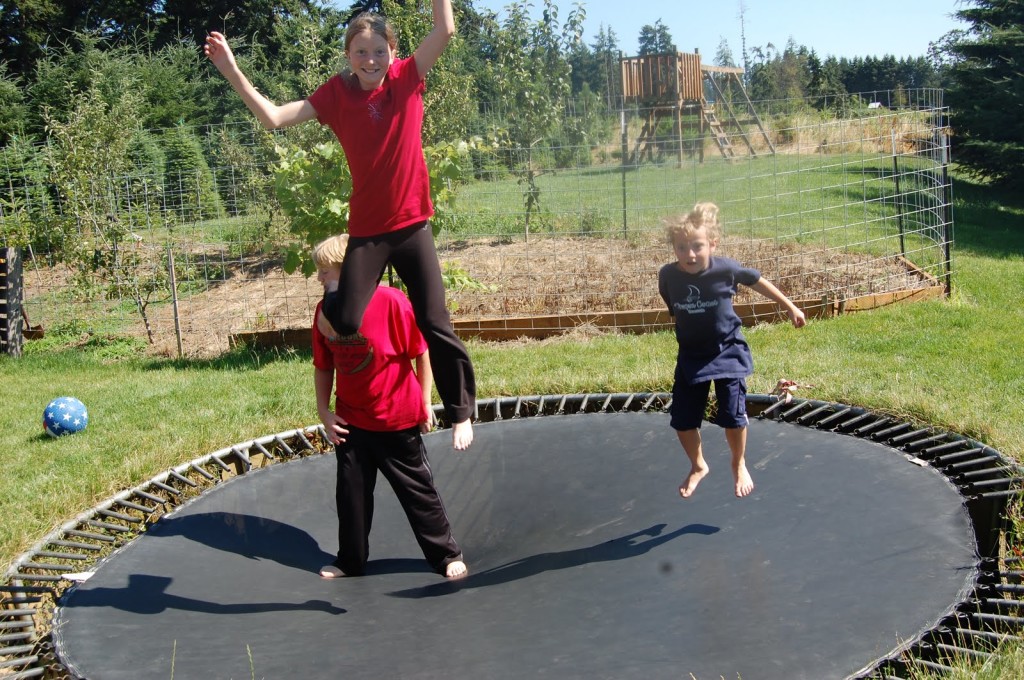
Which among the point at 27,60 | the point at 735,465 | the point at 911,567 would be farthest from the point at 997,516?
the point at 27,60

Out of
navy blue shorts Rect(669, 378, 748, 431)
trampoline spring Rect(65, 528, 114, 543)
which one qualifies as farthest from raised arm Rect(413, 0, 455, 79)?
trampoline spring Rect(65, 528, 114, 543)

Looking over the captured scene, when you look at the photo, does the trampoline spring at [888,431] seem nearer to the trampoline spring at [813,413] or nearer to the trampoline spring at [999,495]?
the trampoline spring at [813,413]

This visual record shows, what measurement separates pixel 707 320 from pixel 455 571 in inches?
42.0

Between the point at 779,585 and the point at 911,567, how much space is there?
1.20ft

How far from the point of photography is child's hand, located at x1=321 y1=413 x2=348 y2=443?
269cm

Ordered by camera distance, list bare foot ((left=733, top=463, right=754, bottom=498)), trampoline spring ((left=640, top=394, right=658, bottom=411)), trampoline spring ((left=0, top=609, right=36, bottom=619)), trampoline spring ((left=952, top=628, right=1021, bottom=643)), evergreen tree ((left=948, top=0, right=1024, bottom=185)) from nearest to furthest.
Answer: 1. trampoline spring ((left=952, top=628, right=1021, bottom=643))
2. trampoline spring ((left=0, top=609, right=36, bottom=619))
3. bare foot ((left=733, top=463, right=754, bottom=498))
4. trampoline spring ((left=640, top=394, right=658, bottom=411))
5. evergreen tree ((left=948, top=0, right=1024, bottom=185))

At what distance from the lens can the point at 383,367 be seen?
2668 millimetres

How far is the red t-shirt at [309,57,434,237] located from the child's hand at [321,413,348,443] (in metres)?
0.54

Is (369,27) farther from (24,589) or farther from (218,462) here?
(218,462)

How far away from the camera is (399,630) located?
2.37m

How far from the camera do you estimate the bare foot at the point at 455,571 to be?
279cm

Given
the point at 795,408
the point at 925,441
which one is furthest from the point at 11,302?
the point at 925,441

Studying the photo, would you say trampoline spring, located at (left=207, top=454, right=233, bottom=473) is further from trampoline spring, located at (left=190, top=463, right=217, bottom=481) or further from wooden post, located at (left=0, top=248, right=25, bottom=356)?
wooden post, located at (left=0, top=248, right=25, bottom=356)

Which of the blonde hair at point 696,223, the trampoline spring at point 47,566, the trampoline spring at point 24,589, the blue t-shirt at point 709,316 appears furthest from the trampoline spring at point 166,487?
the blonde hair at point 696,223
